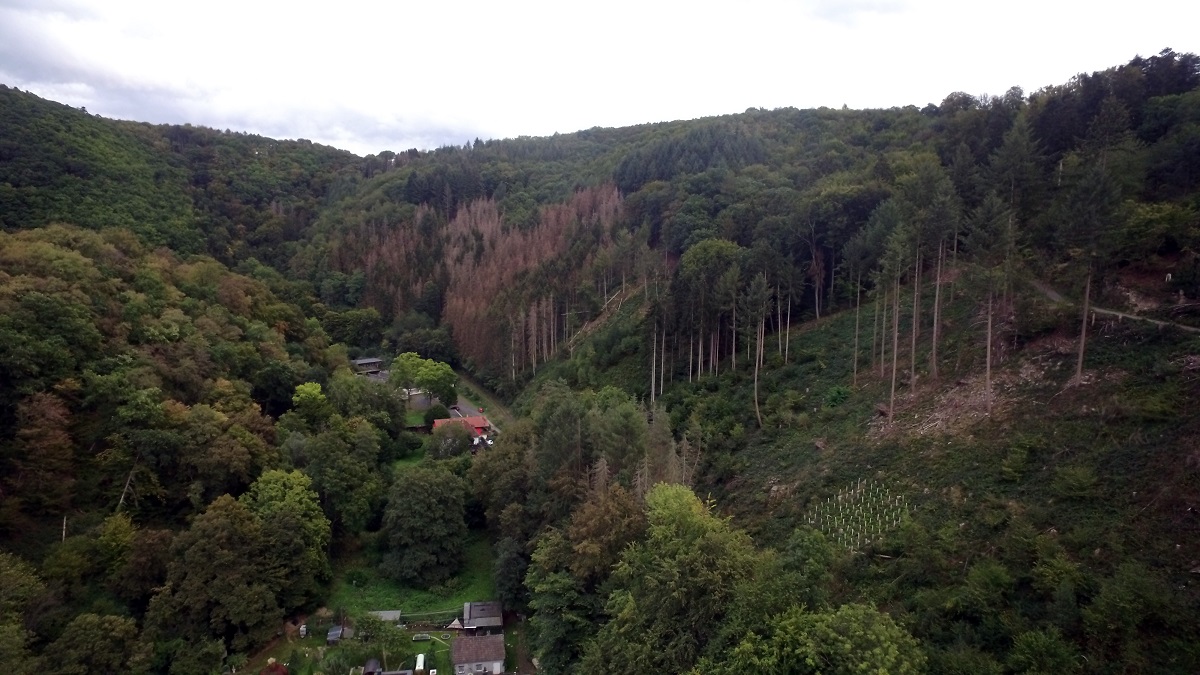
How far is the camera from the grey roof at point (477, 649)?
80.4 ft

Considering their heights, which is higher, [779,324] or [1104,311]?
[1104,311]

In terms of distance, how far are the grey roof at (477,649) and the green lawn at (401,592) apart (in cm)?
351

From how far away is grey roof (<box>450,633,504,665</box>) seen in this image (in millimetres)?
24500

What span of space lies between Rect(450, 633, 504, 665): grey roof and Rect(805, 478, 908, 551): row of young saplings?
42.3 feet

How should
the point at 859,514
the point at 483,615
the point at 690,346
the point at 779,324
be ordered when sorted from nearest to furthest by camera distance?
the point at 859,514 < the point at 483,615 < the point at 779,324 < the point at 690,346

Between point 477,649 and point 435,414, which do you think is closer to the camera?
point 477,649

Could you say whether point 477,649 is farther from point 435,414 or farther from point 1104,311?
point 1104,311

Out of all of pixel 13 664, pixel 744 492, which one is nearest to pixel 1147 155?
pixel 744 492

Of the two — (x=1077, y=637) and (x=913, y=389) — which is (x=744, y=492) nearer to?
(x=913, y=389)

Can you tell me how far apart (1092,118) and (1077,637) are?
1243 inches

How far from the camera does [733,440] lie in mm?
30594

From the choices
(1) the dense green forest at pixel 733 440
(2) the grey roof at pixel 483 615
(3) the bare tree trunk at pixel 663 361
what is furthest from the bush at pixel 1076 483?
(3) the bare tree trunk at pixel 663 361

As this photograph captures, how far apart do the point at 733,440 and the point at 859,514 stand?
366 inches

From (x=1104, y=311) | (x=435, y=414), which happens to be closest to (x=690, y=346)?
(x=1104, y=311)
